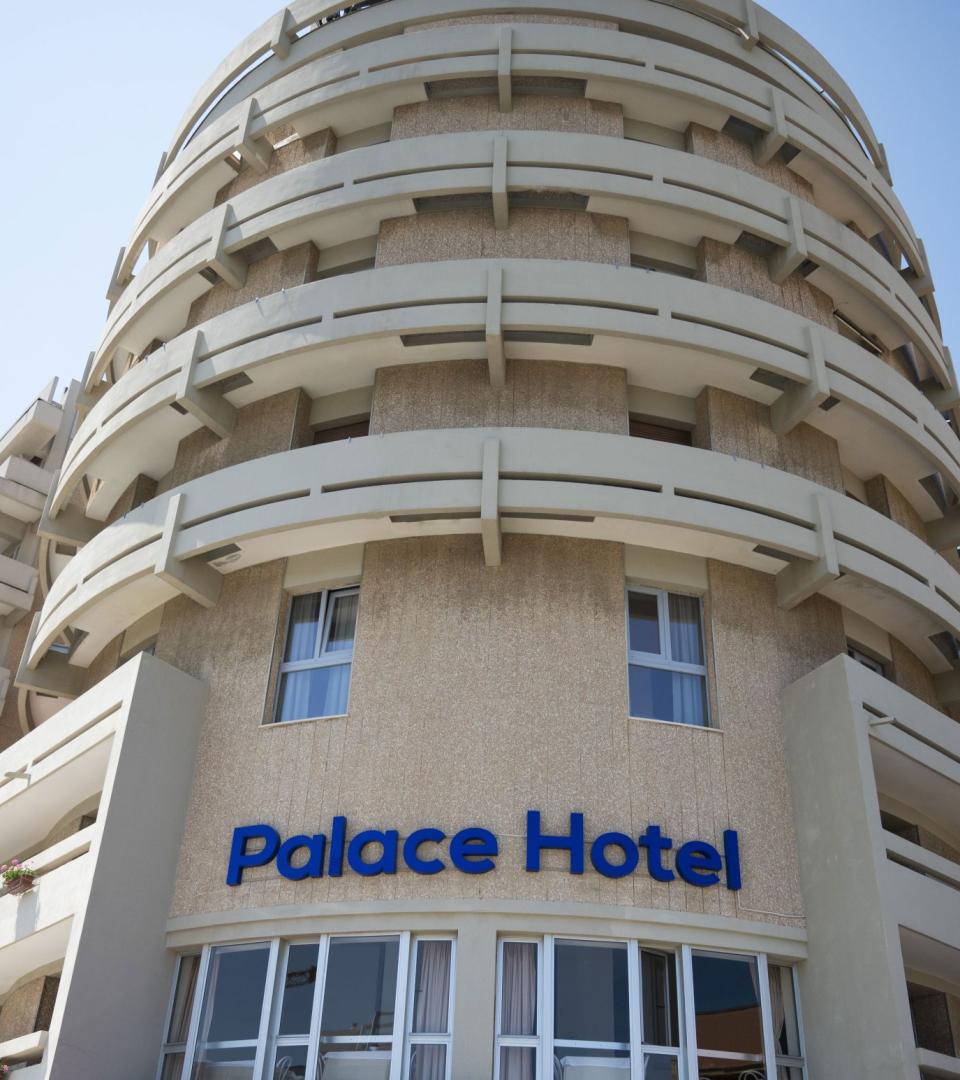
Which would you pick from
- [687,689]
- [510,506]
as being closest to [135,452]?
[510,506]

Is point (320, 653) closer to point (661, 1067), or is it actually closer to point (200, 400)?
point (200, 400)

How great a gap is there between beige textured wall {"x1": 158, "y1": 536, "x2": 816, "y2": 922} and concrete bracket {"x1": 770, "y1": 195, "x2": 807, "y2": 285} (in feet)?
18.7

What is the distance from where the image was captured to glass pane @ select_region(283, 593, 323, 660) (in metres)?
15.9

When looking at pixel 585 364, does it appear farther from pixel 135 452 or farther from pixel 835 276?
pixel 135 452

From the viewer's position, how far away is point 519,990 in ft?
42.1

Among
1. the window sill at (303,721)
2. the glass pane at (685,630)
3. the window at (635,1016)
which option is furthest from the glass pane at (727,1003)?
the window sill at (303,721)

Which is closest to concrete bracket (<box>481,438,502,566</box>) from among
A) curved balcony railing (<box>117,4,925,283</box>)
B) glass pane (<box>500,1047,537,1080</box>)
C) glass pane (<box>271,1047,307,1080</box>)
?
glass pane (<box>500,1047,537,1080</box>)

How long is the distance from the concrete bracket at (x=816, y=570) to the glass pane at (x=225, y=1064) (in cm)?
919

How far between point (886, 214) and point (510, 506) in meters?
12.0

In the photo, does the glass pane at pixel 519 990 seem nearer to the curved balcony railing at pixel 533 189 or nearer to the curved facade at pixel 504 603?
the curved facade at pixel 504 603

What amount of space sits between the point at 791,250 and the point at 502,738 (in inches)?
381

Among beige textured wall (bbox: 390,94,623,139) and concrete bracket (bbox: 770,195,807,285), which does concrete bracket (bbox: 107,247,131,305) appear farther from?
concrete bracket (bbox: 770,195,807,285)

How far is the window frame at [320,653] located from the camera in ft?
50.6

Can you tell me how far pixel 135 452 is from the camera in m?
19.3
